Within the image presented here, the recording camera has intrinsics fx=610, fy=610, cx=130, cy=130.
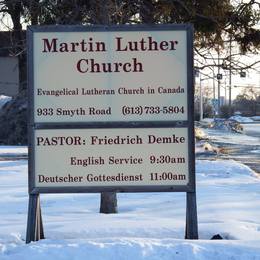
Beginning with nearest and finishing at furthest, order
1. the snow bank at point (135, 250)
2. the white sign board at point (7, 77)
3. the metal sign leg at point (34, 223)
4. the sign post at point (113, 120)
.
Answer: the snow bank at point (135, 250)
the metal sign leg at point (34, 223)
the sign post at point (113, 120)
the white sign board at point (7, 77)

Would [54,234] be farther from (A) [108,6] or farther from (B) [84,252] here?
(A) [108,6]

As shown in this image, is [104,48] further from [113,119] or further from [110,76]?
[113,119]

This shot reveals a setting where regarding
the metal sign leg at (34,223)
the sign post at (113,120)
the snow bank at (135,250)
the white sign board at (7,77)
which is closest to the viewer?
the snow bank at (135,250)

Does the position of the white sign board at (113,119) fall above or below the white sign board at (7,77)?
below

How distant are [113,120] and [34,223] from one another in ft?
4.59

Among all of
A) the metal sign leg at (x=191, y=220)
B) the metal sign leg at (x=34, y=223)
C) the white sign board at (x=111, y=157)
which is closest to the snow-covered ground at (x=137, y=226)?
the metal sign leg at (x=34, y=223)

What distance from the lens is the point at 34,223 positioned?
6.50m

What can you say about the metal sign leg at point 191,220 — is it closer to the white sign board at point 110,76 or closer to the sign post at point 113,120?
the sign post at point 113,120

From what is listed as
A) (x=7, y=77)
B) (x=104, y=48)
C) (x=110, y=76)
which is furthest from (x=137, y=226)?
(x=7, y=77)

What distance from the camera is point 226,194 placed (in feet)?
37.1

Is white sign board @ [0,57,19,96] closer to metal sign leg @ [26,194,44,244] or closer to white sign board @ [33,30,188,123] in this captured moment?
white sign board @ [33,30,188,123]

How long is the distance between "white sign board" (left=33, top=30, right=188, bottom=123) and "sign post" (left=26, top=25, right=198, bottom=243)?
0.04 ft

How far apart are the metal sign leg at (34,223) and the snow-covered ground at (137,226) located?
127 mm

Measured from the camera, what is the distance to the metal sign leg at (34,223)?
6438 mm
